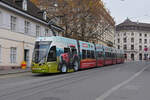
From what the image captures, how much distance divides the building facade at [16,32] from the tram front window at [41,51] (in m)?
6.77

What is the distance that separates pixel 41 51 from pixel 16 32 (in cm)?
937

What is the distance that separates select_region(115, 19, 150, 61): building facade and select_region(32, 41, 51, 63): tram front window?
78479mm

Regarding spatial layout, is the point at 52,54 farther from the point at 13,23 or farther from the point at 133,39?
the point at 133,39

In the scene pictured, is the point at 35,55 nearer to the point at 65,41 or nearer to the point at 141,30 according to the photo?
the point at 65,41

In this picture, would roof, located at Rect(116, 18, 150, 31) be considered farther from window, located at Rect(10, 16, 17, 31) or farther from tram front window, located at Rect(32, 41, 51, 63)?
tram front window, located at Rect(32, 41, 51, 63)

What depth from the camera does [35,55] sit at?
641 inches

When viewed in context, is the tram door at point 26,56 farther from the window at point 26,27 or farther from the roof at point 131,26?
the roof at point 131,26

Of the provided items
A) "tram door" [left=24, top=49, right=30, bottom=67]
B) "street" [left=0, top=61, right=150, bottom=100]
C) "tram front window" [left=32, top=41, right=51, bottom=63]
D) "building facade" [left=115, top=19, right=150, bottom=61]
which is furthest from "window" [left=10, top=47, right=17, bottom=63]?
"building facade" [left=115, top=19, right=150, bottom=61]

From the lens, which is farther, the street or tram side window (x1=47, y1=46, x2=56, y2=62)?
tram side window (x1=47, y1=46, x2=56, y2=62)

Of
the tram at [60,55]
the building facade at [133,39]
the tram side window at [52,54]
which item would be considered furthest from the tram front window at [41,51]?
the building facade at [133,39]

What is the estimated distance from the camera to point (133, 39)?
92.8 meters

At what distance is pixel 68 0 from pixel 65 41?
15.5 meters

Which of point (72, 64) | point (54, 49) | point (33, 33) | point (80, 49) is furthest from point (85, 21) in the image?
point (54, 49)

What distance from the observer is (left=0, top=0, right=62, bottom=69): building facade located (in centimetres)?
2175
